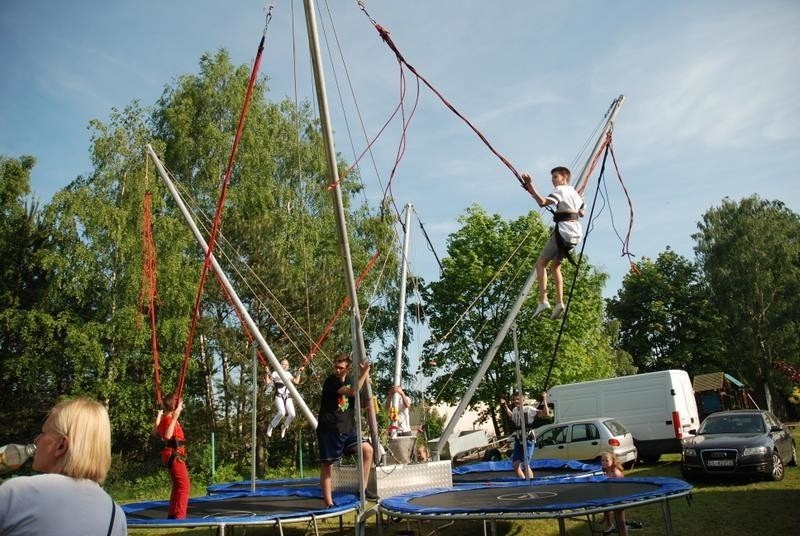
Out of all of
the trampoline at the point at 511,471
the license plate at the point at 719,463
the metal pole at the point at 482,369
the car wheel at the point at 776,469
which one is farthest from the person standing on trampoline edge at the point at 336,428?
the car wheel at the point at 776,469

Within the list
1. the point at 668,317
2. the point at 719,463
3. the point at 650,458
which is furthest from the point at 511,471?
the point at 668,317

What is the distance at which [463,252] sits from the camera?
921 inches

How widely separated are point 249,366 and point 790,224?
26.0 meters

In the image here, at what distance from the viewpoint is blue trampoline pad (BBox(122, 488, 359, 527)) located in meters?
6.00

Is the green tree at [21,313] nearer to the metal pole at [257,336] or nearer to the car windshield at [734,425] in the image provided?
the metal pole at [257,336]

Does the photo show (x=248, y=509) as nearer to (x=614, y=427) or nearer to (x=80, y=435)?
(x=80, y=435)

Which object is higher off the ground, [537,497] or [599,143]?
[599,143]

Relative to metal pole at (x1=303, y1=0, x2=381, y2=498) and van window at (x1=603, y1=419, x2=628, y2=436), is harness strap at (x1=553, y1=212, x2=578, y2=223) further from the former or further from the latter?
van window at (x1=603, y1=419, x2=628, y2=436)

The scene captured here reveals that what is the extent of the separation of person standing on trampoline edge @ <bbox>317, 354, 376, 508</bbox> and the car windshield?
666 centimetres

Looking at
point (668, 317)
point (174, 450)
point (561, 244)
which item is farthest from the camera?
point (668, 317)

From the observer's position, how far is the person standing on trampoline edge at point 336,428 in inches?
250

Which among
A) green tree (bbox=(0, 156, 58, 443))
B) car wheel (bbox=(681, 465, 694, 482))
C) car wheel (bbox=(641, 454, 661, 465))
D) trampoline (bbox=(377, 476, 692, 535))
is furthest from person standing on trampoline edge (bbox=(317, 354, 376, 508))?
green tree (bbox=(0, 156, 58, 443))

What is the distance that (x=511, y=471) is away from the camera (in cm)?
1031

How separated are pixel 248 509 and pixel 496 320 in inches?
652
